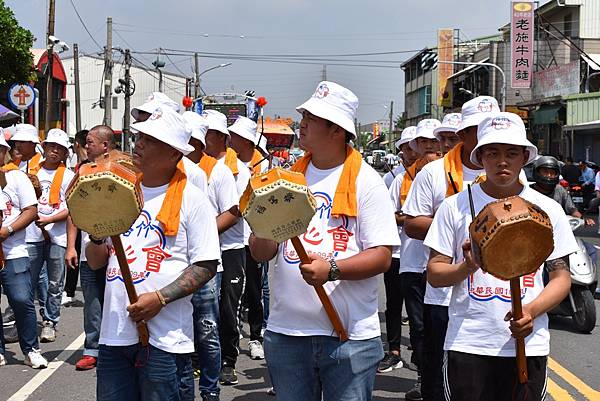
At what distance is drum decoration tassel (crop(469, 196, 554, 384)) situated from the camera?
10.5ft

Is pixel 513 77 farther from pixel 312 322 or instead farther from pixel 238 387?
pixel 312 322

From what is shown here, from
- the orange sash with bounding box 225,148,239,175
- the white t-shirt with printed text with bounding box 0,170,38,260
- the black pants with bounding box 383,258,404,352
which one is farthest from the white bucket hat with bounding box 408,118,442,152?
the white t-shirt with printed text with bounding box 0,170,38,260

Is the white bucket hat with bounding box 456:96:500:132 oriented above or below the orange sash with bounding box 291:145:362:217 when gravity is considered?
above

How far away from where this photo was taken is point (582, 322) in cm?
880

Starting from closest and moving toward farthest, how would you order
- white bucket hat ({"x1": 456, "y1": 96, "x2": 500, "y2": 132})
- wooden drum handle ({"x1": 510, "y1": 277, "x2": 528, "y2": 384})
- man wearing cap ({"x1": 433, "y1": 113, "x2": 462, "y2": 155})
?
wooden drum handle ({"x1": 510, "y1": 277, "x2": 528, "y2": 384})
white bucket hat ({"x1": 456, "y1": 96, "x2": 500, "y2": 132})
man wearing cap ({"x1": 433, "y1": 113, "x2": 462, "y2": 155})

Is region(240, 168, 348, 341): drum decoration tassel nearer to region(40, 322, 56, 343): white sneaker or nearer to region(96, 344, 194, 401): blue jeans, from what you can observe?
region(96, 344, 194, 401): blue jeans

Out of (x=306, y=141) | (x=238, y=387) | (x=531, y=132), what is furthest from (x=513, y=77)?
(x=306, y=141)

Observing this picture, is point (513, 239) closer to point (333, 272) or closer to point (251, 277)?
point (333, 272)

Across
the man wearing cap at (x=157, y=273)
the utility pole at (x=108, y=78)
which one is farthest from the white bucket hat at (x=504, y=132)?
the utility pole at (x=108, y=78)

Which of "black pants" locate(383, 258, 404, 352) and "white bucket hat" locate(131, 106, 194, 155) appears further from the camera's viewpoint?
"black pants" locate(383, 258, 404, 352)

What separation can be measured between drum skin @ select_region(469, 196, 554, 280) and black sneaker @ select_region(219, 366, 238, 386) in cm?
405

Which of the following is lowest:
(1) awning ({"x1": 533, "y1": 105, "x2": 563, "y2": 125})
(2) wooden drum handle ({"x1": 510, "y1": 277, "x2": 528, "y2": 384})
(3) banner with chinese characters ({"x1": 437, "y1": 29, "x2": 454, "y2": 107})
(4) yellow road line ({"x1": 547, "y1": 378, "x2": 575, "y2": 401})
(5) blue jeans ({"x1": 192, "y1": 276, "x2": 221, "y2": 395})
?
(4) yellow road line ({"x1": 547, "y1": 378, "x2": 575, "y2": 401})

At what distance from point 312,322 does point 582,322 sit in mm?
5809

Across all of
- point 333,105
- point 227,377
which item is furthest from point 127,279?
point 227,377
